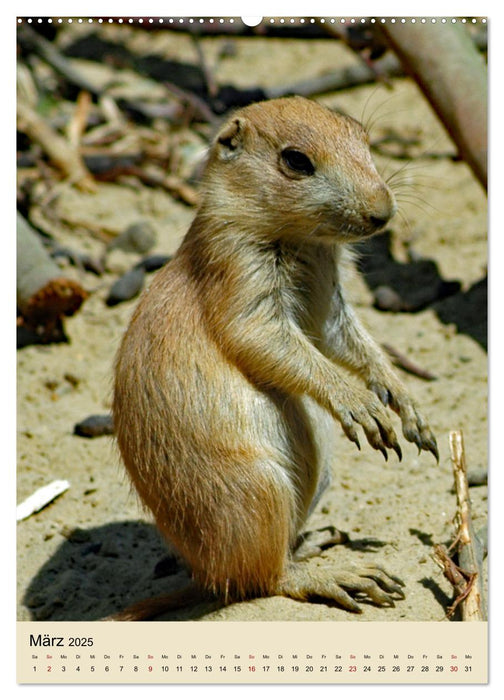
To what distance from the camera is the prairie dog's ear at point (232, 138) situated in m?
3.59

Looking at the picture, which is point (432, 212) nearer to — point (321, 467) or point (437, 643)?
point (321, 467)

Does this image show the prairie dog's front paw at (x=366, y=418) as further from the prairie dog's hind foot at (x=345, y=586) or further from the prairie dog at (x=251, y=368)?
the prairie dog's hind foot at (x=345, y=586)

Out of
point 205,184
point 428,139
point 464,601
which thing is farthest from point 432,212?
point 464,601

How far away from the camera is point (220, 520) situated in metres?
3.42

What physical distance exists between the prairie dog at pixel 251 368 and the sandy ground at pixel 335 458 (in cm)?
28

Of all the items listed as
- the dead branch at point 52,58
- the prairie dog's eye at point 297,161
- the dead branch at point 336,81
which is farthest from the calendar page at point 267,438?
the dead branch at point 52,58

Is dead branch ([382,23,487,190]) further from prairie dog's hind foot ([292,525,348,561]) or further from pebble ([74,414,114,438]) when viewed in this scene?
pebble ([74,414,114,438])

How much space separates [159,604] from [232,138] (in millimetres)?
1809

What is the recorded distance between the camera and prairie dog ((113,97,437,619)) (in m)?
3.39

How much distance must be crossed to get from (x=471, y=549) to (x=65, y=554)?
1844 millimetres

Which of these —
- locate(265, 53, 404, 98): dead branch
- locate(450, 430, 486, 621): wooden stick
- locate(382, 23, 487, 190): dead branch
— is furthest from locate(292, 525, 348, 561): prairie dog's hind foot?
locate(265, 53, 404, 98): dead branch

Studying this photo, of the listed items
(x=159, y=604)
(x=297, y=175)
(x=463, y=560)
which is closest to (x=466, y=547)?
(x=463, y=560)

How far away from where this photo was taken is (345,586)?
3562 millimetres

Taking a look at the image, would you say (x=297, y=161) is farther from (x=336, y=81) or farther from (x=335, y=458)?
(x=336, y=81)
